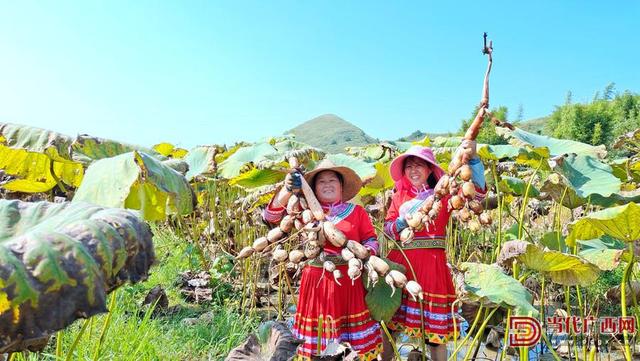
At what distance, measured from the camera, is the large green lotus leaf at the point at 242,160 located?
10.5 feet

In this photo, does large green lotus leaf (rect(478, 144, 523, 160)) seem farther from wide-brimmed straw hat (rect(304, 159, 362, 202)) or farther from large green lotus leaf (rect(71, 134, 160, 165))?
large green lotus leaf (rect(71, 134, 160, 165))

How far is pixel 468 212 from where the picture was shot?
176 cm

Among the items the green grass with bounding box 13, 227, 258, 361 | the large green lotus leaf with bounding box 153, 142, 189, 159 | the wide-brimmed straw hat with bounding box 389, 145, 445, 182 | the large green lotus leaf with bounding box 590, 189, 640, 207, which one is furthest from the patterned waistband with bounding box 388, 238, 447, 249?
the large green lotus leaf with bounding box 153, 142, 189, 159

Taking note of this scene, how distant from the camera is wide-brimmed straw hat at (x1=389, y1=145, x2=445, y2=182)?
247 centimetres

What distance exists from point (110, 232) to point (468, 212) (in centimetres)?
122

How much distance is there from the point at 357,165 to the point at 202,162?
106 centimetres

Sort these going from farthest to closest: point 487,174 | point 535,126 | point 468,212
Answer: point 535,126 < point 487,174 < point 468,212

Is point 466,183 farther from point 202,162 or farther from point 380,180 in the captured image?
point 202,162

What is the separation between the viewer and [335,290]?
2.42 meters

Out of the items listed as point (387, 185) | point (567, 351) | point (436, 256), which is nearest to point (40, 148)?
point (436, 256)

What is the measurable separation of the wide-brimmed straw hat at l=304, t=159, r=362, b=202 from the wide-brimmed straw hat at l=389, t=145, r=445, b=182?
0.23 meters

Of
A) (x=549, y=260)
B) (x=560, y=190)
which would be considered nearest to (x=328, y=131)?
(x=560, y=190)

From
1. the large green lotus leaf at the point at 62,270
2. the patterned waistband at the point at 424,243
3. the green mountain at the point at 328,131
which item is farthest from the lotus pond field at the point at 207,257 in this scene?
the green mountain at the point at 328,131

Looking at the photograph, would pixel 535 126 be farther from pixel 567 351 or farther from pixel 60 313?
pixel 60 313
